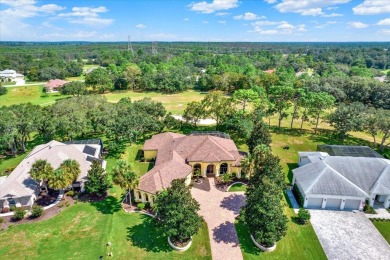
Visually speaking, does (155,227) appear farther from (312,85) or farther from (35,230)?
(312,85)

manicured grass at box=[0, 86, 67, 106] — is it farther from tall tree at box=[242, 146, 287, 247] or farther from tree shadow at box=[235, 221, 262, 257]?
tall tree at box=[242, 146, 287, 247]

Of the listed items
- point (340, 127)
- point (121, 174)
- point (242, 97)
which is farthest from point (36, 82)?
point (340, 127)

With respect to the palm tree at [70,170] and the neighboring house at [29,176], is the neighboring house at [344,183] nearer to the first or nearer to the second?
the palm tree at [70,170]

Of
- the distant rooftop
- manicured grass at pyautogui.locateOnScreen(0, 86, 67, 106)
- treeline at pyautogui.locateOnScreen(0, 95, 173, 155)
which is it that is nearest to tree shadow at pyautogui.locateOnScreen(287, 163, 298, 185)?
the distant rooftop

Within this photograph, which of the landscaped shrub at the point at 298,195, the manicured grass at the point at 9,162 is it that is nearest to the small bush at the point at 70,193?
the manicured grass at the point at 9,162

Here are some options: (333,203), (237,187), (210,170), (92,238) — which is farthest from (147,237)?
(333,203)

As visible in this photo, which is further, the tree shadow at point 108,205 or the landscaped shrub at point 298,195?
the landscaped shrub at point 298,195
